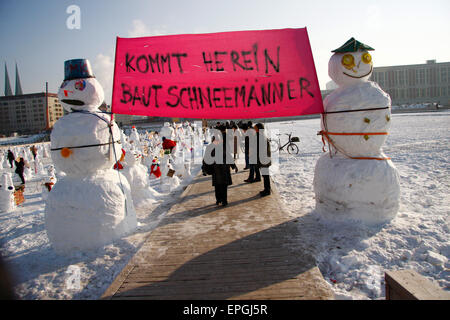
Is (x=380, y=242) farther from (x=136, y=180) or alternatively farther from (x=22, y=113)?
(x=22, y=113)

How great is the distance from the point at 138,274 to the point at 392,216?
403cm

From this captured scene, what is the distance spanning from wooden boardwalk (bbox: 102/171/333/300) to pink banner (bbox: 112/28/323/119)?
1897mm

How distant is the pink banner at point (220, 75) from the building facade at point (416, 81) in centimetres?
7547

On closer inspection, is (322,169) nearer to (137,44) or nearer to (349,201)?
(349,201)

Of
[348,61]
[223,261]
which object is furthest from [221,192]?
[348,61]

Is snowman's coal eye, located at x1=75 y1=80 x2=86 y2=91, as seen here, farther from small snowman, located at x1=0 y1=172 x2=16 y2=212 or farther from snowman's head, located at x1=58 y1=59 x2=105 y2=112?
small snowman, located at x1=0 y1=172 x2=16 y2=212

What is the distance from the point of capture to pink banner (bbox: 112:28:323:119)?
3568 millimetres

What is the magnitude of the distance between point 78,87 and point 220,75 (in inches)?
91.6

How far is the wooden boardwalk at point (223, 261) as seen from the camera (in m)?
2.88

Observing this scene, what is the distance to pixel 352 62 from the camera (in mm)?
4309

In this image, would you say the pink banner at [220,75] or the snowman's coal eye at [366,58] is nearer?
the pink banner at [220,75]

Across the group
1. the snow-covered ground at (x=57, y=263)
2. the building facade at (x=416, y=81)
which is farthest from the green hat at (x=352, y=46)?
the building facade at (x=416, y=81)

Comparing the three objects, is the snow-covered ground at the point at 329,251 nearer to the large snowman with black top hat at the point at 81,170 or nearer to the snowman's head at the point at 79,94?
the large snowman with black top hat at the point at 81,170
